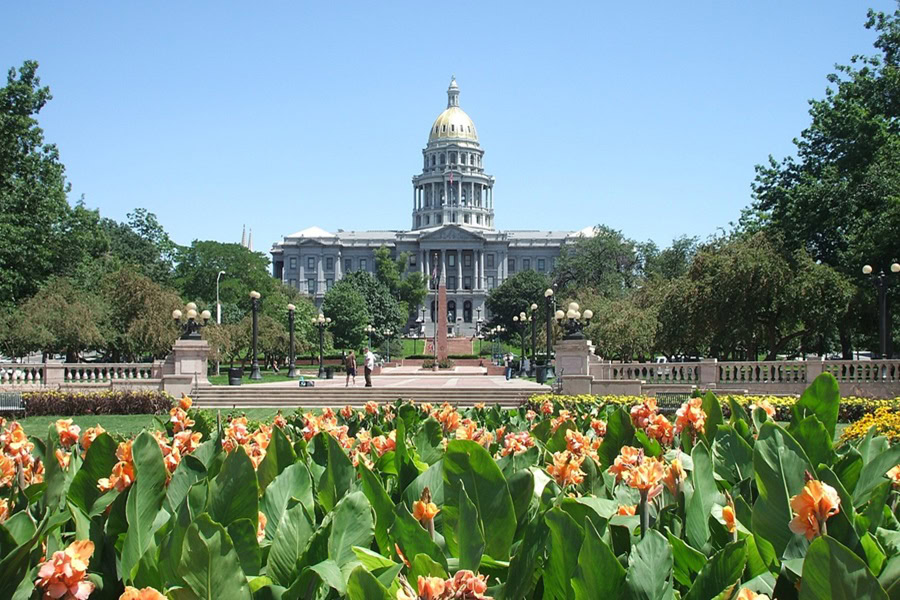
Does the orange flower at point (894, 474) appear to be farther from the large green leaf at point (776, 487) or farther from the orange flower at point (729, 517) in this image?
the orange flower at point (729, 517)

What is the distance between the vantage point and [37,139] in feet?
121

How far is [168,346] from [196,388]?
1482 centimetres

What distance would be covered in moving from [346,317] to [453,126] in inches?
2952

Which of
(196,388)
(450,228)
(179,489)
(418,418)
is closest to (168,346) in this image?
(196,388)

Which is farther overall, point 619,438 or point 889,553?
point 619,438

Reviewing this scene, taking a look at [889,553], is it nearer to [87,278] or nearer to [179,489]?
[179,489]

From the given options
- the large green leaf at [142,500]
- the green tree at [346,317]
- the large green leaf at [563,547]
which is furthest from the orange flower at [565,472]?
the green tree at [346,317]

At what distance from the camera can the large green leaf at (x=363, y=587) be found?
1943 millimetres

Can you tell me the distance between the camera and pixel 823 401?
4105 millimetres

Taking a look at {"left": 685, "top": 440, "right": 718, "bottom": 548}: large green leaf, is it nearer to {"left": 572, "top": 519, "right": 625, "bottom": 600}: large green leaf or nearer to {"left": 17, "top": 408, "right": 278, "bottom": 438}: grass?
{"left": 572, "top": 519, "right": 625, "bottom": 600}: large green leaf

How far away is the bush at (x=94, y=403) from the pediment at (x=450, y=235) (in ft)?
363

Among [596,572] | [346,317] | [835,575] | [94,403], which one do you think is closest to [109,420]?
[94,403]

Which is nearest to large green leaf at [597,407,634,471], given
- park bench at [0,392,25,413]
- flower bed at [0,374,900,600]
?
flower bed at [0,374,900,600]

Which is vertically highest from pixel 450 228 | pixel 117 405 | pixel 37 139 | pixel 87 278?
pixel 450 228
